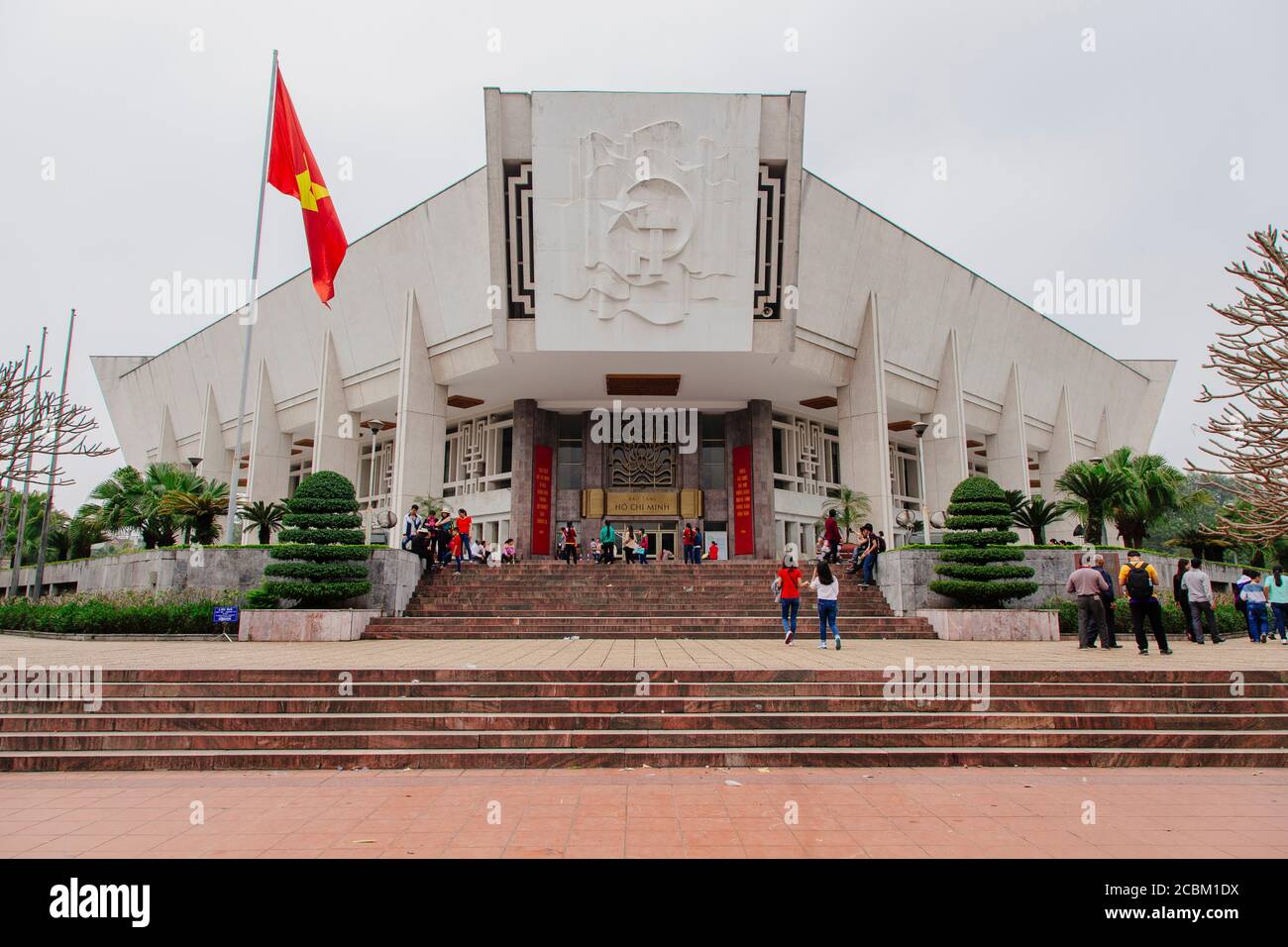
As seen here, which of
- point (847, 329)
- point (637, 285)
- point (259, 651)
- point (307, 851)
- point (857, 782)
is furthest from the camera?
point (847, 329)

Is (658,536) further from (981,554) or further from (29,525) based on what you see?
(29,525)

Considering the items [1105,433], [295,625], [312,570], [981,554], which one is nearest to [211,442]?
[312,570]

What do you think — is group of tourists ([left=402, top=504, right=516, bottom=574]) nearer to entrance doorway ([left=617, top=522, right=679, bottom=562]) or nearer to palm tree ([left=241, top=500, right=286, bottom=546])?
palm tree ([left=241, top=500, right=286, bottom=546])

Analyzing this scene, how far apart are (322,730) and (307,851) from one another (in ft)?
10.1

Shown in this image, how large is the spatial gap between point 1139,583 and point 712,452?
1804cm

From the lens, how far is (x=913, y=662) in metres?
9.62

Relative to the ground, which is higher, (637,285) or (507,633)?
(637,285)

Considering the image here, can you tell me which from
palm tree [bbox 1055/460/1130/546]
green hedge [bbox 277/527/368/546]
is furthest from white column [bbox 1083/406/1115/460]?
green hedge [bbox 277/527/368/546]

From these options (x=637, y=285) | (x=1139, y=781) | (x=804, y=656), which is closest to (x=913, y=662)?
(x=804, y=656)

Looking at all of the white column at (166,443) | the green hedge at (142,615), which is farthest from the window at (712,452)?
the white column at (166,443)

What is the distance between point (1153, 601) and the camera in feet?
34.5

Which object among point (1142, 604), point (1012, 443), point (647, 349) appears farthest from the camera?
point (1012, 443)

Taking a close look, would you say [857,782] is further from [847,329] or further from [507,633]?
[847,329]

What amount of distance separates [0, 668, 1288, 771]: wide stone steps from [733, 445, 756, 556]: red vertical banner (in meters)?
18.0
